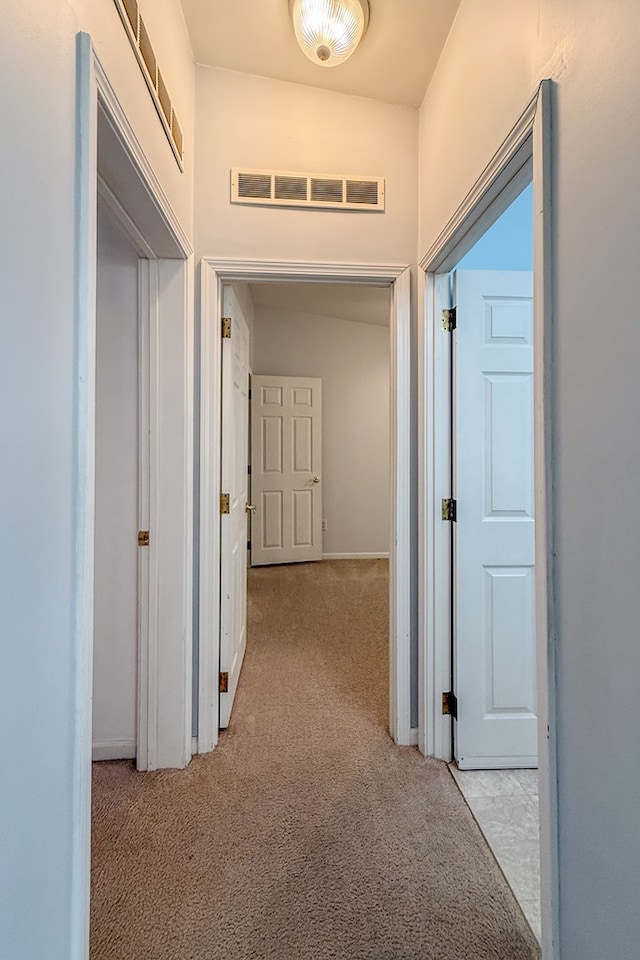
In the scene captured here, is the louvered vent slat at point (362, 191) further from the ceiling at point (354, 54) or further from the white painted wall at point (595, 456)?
the white painted wall at point (595, 456)

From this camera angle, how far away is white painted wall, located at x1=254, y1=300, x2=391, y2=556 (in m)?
4.91

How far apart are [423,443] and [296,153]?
4.27 ft

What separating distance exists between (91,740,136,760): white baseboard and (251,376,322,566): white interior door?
2.78 metres

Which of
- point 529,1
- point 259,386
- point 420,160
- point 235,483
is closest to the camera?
point 529,1

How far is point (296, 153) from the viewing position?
1.78 meters

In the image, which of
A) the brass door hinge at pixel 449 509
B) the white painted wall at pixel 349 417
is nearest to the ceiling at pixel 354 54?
the brass door hinge at pixel 449 509

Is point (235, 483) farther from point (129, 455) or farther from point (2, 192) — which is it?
point (2, 192)

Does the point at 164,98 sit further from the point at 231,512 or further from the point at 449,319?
the point at 231,512

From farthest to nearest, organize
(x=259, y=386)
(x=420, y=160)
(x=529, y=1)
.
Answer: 1. (x=259, y=386)
2. (x=420, y=160)
3. (x=529, y=1)

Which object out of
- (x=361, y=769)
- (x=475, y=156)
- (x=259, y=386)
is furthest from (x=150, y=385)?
(x=259, y=386)

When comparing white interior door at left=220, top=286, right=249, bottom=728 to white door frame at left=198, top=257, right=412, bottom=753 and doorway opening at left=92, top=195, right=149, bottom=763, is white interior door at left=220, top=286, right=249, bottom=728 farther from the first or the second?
doorway opening at left=92, top=195, right=149, bottom=763

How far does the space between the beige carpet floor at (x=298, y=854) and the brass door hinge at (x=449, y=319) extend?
1.76 meters

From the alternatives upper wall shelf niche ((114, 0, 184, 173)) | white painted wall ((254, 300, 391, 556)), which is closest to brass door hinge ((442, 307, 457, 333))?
upper wall shelf niche ((114, 0, 184, 173))

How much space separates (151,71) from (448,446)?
5.02ft
